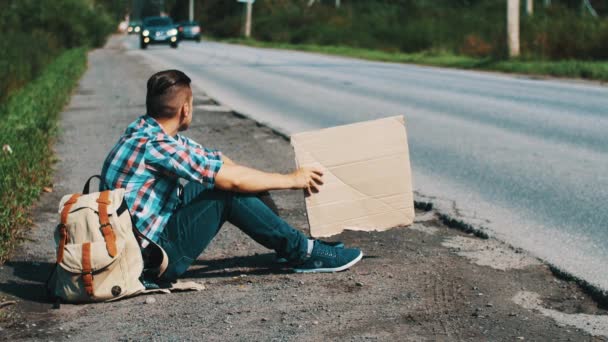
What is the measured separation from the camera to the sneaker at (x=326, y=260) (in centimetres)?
514

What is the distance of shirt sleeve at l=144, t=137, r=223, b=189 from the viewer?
4613mm

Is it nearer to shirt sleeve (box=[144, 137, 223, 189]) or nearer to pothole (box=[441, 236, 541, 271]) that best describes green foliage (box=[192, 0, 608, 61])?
pothole (box=[441, 236, 541, 271])

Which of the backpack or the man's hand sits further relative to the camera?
the man's hand

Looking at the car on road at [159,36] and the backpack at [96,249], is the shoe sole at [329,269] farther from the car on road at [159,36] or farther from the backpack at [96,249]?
the car on road at [159,36]

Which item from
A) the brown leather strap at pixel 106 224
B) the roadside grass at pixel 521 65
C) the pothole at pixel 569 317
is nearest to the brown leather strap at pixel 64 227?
the brown leather strap at pixel 106 224

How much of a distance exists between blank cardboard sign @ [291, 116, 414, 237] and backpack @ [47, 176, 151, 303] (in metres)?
0.96

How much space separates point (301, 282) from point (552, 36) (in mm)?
23451

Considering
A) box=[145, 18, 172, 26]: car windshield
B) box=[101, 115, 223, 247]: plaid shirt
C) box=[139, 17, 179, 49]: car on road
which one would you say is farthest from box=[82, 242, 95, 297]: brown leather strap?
box=[145, 18, 172, 26]: car windshield

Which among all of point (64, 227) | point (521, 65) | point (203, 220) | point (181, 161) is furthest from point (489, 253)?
point (521, 65)

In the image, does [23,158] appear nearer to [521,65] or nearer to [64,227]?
[64,227]

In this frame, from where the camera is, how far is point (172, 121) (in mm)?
4734

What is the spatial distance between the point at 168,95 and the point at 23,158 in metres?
4.00

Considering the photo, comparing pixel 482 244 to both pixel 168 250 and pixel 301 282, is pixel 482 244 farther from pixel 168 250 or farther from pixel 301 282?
pixel 168 250

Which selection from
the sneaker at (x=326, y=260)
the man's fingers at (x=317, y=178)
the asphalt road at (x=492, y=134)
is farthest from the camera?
the asphalt road at (x=492, y=134)
